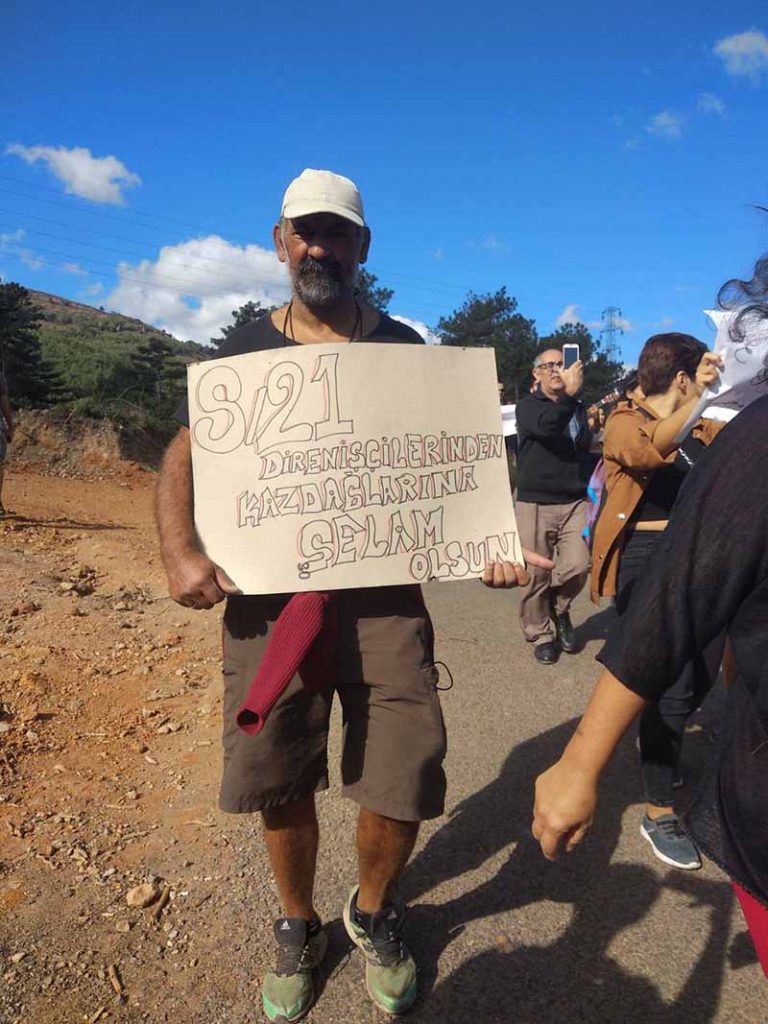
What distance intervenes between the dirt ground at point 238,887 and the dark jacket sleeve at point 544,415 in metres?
1.72

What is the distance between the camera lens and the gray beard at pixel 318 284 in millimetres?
2277

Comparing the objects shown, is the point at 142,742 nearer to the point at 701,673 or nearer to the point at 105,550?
the point at 701,673

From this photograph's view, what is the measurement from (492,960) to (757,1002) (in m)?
0.77

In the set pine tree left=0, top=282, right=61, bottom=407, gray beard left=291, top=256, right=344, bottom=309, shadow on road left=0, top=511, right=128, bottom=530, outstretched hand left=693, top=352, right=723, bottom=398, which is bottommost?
shadow on road left=0, top=511, right=128, bottom=530

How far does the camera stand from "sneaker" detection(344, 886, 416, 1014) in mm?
2141

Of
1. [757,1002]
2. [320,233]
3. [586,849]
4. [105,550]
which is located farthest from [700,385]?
[105,550]

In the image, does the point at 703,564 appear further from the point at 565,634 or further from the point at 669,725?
the point at 565,634

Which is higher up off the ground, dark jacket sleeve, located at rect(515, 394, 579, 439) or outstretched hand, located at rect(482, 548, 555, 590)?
dark jacket sleeve, located at rect(515, 394, 579, 439)

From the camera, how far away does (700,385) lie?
3.01 metres

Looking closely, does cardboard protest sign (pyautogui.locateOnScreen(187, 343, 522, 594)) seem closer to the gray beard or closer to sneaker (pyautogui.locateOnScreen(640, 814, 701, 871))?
the gray beard

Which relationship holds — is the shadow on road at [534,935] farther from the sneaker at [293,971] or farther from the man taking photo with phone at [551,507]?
the man taking photo with phone at [551,507]

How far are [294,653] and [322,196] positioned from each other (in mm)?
1333

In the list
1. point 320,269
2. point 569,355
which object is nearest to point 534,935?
point 320,269

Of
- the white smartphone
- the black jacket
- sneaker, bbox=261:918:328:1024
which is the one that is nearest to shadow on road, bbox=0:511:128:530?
the black jacket
